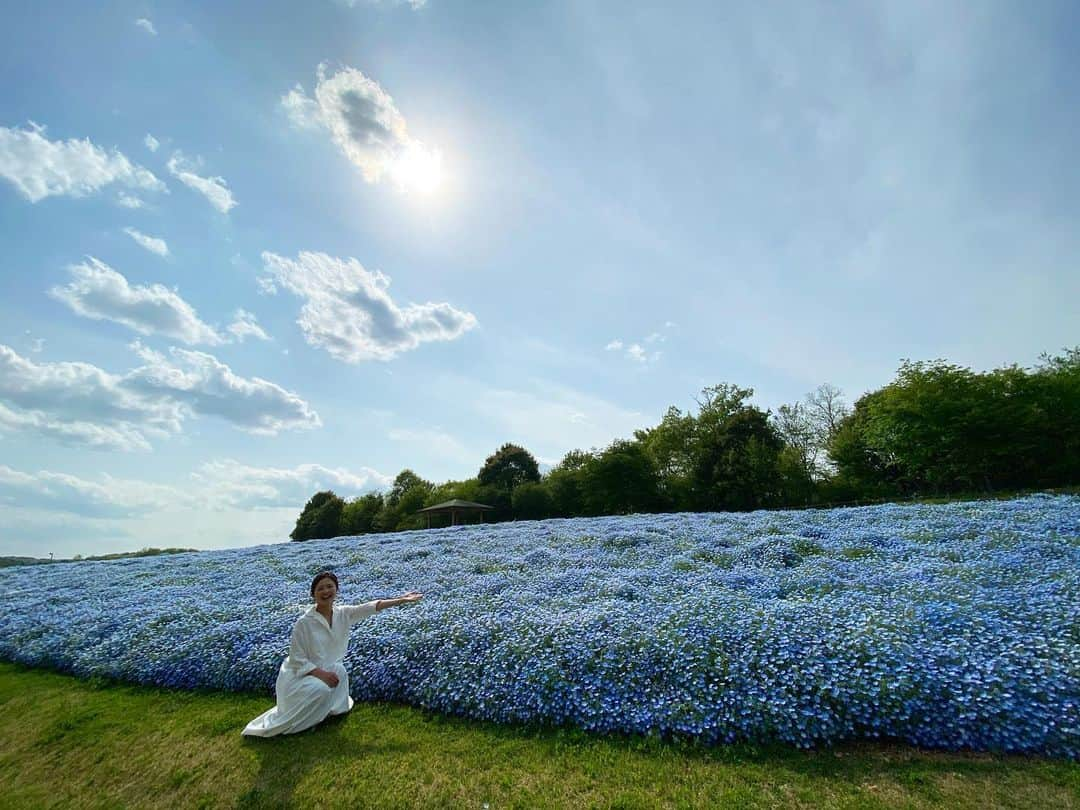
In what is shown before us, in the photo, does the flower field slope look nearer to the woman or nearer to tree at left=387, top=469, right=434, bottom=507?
the woman

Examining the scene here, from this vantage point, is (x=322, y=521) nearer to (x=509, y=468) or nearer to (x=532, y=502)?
(x=509, y=468)

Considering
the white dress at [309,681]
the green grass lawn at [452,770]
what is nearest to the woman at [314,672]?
the white dress at [309,681]

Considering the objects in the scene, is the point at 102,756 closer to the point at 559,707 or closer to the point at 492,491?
the point at 559,707

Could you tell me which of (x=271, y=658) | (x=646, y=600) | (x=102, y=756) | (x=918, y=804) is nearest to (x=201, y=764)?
(x=102, y=756)

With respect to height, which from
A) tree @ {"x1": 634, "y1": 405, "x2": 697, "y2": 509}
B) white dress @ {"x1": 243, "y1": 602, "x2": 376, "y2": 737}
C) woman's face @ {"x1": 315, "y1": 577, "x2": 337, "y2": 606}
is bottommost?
white dress @ {"x1": 243, "y1": 602, "x2": 376, "y2": 737}

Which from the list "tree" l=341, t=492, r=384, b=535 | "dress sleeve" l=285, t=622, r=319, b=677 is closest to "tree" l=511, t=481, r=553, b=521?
"tree" l=341, t=492, r=384, b=535

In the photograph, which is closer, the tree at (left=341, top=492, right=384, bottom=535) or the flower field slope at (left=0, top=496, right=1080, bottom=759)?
the flower field slope at (left=0, top=496, right=1080, bottom=759)

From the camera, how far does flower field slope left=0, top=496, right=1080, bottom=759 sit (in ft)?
16.6

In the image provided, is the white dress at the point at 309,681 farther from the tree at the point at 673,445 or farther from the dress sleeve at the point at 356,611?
the tree at the point at 673,445

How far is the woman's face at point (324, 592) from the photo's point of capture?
253 inches

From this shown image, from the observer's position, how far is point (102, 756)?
6062 mm

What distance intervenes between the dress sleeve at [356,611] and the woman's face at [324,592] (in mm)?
261

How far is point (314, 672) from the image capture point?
612cm

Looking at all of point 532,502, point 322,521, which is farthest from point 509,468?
point 322,521
